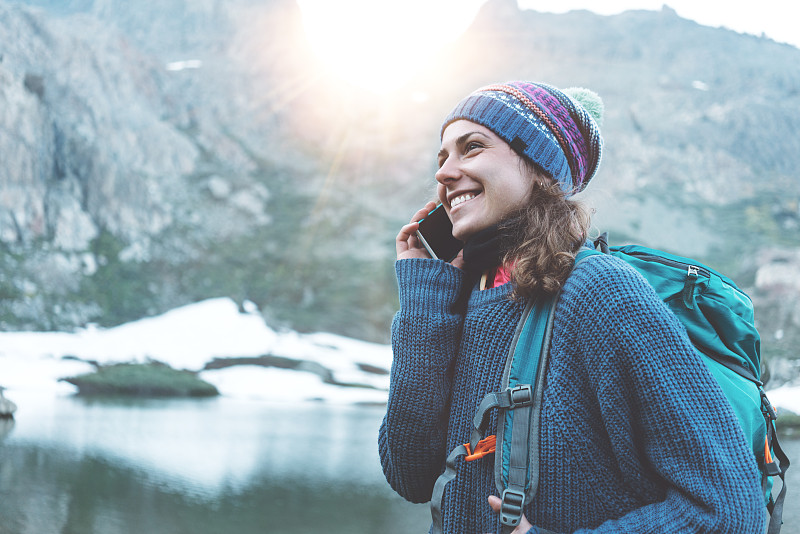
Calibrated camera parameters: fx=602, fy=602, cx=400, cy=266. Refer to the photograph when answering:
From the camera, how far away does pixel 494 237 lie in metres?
1.56

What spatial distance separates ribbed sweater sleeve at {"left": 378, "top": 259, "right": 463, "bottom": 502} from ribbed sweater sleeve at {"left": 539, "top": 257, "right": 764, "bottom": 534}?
1.16 ft

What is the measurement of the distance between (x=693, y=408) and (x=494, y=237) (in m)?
0.64

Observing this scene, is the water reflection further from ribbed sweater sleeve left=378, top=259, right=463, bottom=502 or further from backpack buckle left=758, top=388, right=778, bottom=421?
backpack buckle left=758, top=388, right=778, bottom=421

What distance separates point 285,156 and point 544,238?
65.5 metres

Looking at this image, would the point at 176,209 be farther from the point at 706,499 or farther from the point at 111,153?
the point at 706,499

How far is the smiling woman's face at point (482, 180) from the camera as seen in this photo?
158 centimetres

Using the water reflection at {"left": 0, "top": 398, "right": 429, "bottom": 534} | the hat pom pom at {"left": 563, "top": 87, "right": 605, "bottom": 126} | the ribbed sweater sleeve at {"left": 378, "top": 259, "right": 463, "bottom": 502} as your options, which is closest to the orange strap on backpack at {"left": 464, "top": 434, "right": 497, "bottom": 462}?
the ribbed sweater sleeve at {"left": 378, "top": 259, "right": 463, "bottom": 502}

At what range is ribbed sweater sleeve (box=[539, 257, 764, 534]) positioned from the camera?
1.08 m

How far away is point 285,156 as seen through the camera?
6456 centimetres

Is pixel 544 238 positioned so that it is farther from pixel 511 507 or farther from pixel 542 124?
pixel 511 507

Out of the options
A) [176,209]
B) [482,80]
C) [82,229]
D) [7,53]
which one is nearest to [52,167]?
[82,229]

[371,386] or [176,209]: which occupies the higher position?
[176,209]

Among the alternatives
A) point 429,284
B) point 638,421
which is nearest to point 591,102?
point 429,284

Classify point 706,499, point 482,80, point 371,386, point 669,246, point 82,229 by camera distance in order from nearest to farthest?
point 706,499
point 371,386
point 82,229
point 669,246
point 482,80
